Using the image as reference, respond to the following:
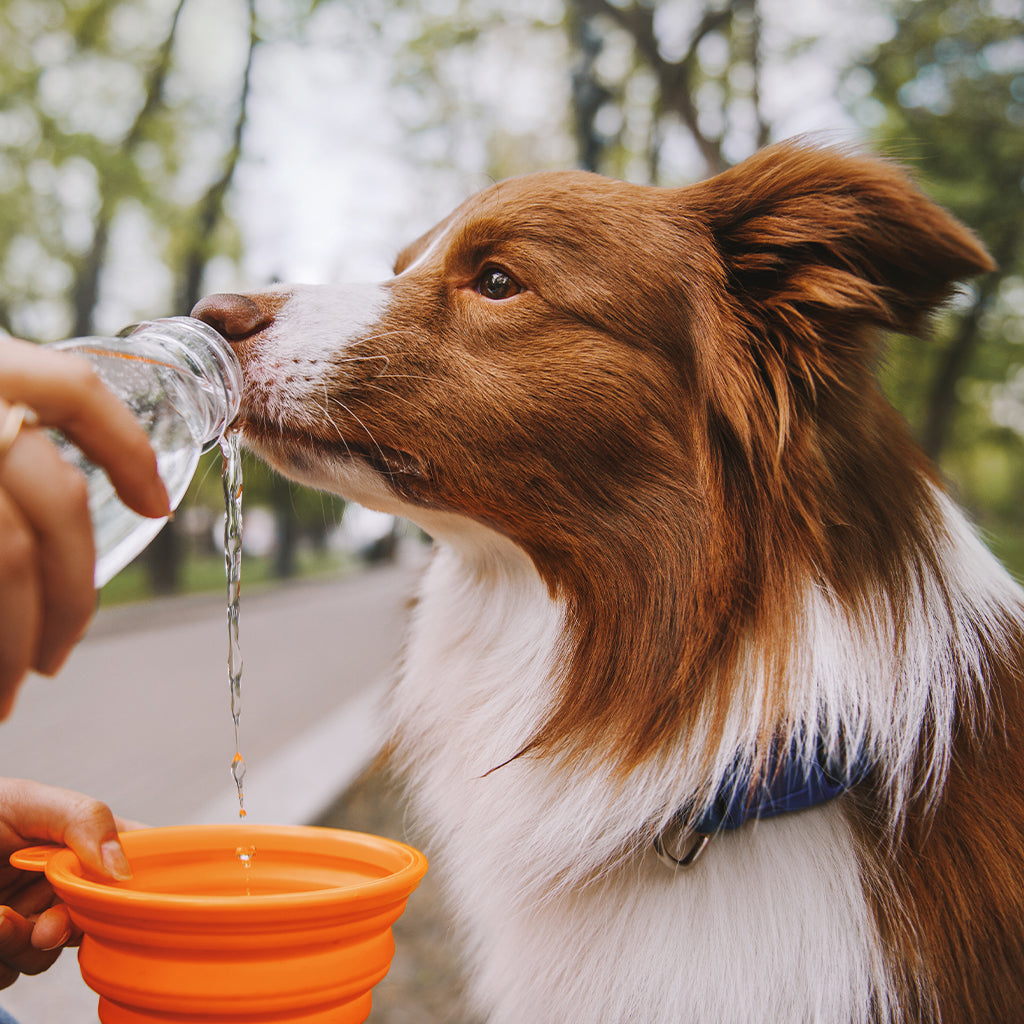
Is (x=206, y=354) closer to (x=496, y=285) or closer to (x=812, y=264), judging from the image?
(x=496, y=285)

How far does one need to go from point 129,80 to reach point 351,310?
53.3ft

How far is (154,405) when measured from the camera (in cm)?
145

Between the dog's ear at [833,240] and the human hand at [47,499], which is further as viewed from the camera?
the dog's ear at [833,240]

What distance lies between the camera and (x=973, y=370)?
59.2 feet

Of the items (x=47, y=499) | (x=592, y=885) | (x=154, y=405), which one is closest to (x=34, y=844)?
(x=154, y=405)

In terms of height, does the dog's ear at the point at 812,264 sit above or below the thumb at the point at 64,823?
above

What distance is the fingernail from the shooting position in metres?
1.37

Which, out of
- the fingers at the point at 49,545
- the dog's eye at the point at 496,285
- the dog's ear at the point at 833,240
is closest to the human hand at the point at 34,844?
the fingers at the point at 49,545

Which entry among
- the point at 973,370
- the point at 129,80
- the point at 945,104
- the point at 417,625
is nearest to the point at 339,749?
the point at 417,625

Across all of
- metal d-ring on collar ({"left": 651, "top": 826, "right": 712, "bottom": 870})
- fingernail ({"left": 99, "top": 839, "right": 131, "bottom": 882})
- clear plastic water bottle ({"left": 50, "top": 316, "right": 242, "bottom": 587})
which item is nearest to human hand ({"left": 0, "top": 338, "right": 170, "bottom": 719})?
clear plastic water bottle ({"left": 50, "top": 316, "right": 242, "bottom": 587})

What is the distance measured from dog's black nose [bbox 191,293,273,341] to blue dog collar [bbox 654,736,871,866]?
5.02ft

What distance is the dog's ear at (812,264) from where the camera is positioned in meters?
1.82

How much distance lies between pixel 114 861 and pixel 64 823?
7.3 inches

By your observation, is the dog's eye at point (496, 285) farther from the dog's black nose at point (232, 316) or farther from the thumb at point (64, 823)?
the thumb at point (64, 823)
